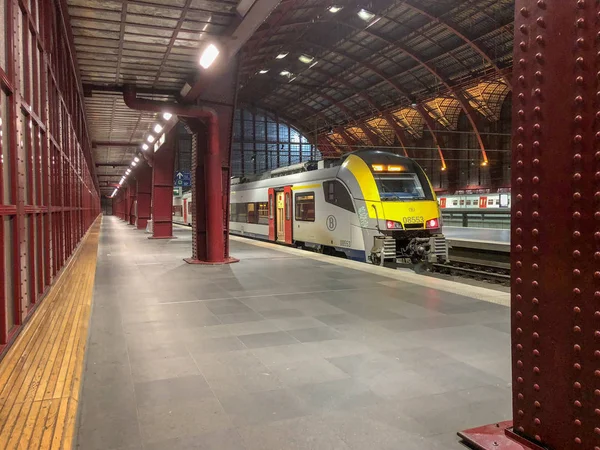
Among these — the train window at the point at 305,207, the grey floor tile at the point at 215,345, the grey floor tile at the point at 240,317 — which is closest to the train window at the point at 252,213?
the train window at the point at 305,207

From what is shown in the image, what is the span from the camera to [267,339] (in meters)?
5.14

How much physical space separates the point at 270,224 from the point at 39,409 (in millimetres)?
15772

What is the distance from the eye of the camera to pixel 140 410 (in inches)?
133

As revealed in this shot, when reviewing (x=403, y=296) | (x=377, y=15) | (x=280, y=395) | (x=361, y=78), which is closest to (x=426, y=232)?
(x=403, y=296)

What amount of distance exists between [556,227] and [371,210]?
9.54 metres

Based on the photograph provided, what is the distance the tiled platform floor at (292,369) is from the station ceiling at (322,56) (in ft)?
14.9

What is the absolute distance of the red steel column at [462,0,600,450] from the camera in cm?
216

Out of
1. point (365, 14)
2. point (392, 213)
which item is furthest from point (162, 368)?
point (365, 14)

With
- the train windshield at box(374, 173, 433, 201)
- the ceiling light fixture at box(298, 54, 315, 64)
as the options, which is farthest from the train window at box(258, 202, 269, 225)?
the ceiling light fixture at box(298, 54, 315, 64)

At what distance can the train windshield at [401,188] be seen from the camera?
39.9ft

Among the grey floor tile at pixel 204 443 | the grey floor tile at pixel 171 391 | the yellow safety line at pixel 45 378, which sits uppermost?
the yellow safety line at pixel 45 378

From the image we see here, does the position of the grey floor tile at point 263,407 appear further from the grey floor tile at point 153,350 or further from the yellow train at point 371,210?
the yellow train at point 371,210

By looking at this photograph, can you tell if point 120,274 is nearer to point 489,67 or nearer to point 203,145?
point 203,145

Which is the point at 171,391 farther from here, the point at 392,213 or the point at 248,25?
the point at 392,213
